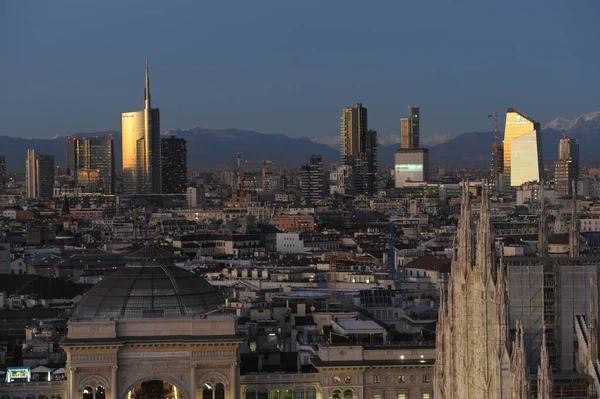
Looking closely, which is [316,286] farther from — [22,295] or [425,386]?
[425,386]

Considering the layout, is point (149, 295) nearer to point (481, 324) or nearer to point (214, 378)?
point (214, 378)

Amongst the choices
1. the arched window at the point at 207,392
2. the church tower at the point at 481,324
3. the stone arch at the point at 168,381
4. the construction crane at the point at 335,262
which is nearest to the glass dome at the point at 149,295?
the stone arch at the point at 168,381

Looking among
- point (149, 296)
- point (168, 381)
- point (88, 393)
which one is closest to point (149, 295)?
point (149, 296)

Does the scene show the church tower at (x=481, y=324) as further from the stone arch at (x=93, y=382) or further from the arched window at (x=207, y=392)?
the stone arch at (x=93, y=382)

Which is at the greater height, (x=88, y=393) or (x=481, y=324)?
(x=481, y=324)

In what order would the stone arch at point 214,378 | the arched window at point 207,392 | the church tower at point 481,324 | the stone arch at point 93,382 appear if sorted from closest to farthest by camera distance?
the church tower at point 481,324 < the stone arch at point 93,382 < the stone arch at point 214,378 < the arched window at point 207,392
